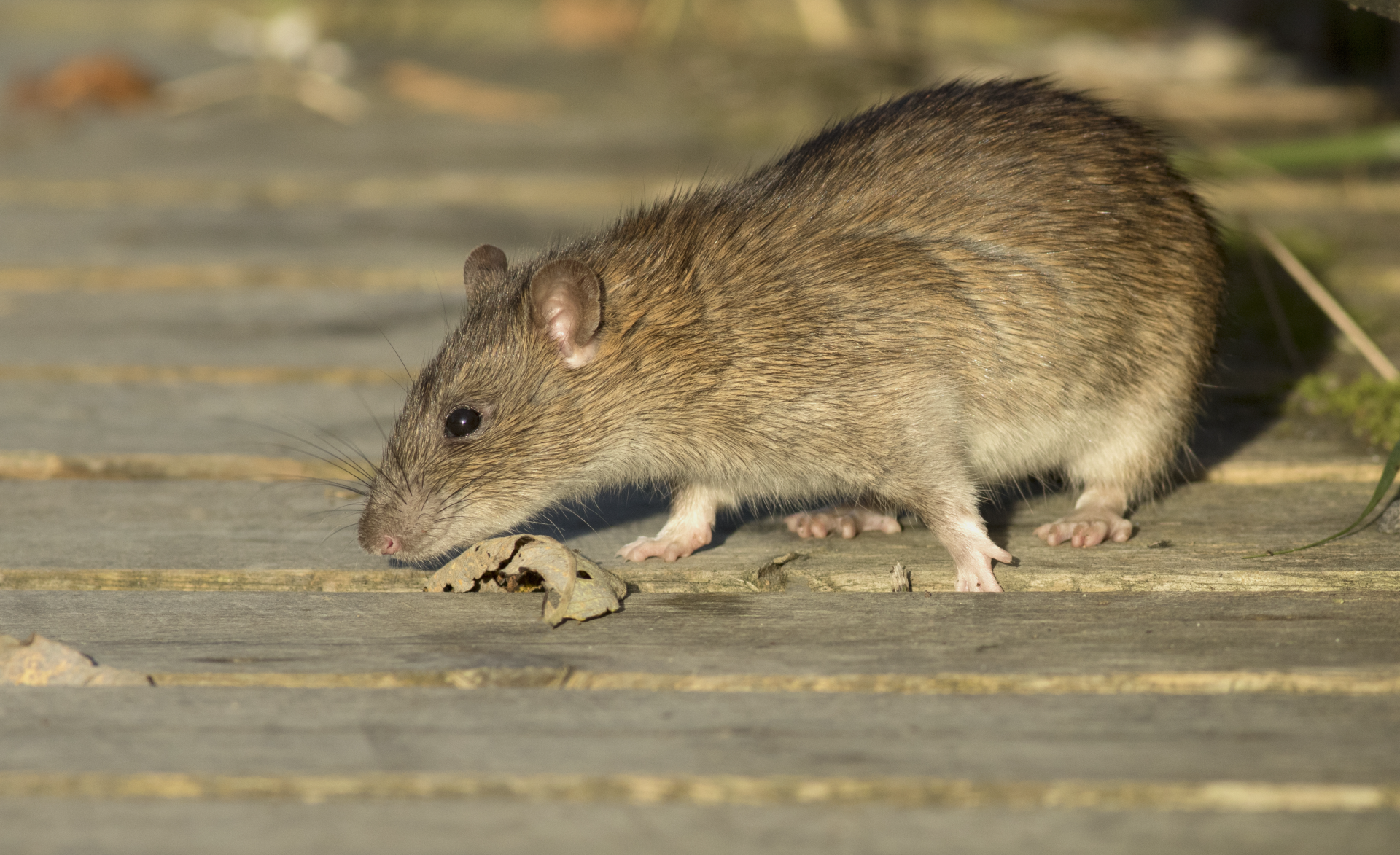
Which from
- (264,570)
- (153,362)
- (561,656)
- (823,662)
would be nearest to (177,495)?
(264,570)

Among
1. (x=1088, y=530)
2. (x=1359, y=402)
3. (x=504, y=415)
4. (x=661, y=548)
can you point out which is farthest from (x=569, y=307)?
(x=1359, y=402)

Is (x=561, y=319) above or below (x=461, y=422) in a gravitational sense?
above

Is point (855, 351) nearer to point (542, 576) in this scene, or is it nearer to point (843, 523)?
point (843, 523)

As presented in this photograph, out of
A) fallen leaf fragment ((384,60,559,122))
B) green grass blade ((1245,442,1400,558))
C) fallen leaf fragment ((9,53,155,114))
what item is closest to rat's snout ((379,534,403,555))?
green grass blade ((1245,442,1400,558))

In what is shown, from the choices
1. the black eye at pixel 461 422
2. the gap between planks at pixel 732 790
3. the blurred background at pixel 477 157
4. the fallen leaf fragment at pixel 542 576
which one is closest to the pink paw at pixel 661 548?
the fallen leaf fragment at pixel 542 576

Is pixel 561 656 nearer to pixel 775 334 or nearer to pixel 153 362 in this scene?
pixel 775 334

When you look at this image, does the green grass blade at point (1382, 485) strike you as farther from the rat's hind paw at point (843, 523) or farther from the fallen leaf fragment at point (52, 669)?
the fallen leaf fragment at point (52, 669)
